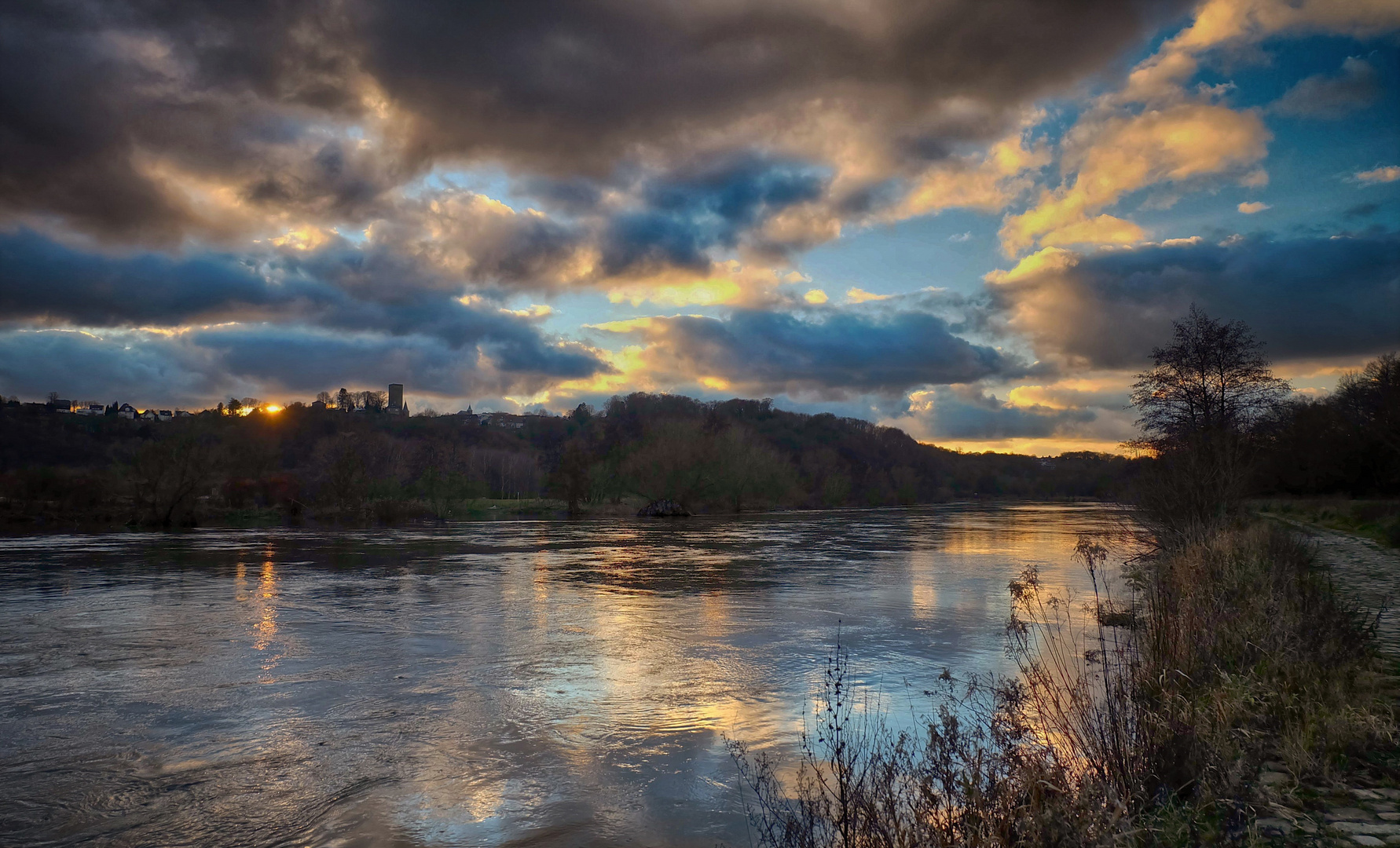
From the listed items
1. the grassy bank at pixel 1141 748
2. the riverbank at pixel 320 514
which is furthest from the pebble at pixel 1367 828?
the riverbank at pixel 320 514

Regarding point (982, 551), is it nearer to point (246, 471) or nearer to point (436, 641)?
point (436, 641)

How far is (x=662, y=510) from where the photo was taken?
77875 millimetres

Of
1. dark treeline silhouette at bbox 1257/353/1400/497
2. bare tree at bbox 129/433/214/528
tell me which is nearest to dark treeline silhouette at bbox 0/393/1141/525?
bare tree at bbox 129/433/214/528

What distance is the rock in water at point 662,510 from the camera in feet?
254

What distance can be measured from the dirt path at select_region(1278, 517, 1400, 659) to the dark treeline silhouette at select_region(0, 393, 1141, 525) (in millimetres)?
6725

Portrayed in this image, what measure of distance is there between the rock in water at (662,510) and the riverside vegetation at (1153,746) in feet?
216

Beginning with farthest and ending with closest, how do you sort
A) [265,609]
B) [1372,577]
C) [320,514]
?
[320,514] < [1372,577] < [265,609]

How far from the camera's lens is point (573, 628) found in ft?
46.3

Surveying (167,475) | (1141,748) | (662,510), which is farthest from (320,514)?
(1141,748)

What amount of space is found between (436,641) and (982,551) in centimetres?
2516

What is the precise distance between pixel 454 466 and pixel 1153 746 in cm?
9767

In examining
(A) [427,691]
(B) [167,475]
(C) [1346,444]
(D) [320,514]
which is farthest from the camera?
(D) [320,514]

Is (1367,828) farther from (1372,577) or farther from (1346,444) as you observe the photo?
(1346,444)

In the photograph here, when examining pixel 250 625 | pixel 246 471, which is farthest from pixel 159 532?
pixel 250 625
